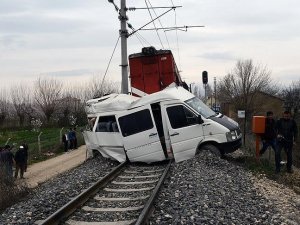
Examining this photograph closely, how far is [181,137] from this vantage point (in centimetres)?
1322

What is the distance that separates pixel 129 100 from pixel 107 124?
44.0 inches

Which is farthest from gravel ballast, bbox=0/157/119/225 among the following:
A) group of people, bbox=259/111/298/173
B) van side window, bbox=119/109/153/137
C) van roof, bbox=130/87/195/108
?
group of people, bbox=259/111/298/173

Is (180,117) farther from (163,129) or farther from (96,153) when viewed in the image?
(96,153)

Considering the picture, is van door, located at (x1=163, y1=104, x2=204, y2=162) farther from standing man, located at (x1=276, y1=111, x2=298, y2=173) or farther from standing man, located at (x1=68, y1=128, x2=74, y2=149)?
standing man, located at (x1=68, y1=128, x2=74, y2=149)

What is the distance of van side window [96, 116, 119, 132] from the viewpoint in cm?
1449

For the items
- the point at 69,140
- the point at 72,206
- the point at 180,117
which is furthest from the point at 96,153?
the point at 69,140

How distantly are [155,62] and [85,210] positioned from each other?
10.4 metres

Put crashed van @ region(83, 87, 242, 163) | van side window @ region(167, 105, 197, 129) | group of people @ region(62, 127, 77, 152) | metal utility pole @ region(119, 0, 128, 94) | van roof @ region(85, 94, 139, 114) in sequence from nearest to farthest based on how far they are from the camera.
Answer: crashed van @ region(83, 87, 242, 163)
van side window @ region(167, 105, 197, 129)
van roof @ region(85, 94, 139, 114)
metal utility pole @ region(119, 0, 128, 94)
group of people @ region(62, 127, 77, 152)

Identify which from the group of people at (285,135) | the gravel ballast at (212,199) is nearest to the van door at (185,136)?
the gravel ballast at (212,199)

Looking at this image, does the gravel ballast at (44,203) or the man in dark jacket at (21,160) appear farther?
the man in dark jacket at (21,160)

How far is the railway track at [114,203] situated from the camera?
743cm

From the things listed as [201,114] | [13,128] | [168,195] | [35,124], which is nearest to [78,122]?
[35,124]

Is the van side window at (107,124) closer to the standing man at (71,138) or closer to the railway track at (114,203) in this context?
the railway track at (114,203)

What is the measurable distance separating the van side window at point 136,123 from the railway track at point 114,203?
6.22ft
